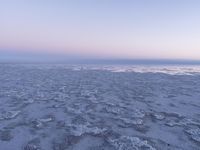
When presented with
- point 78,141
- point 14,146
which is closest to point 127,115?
point 78,141

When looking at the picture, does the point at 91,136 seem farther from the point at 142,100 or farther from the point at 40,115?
the point at 142,100

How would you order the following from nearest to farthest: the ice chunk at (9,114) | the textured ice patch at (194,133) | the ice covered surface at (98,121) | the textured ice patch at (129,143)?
1. the textured ice patch at (129,143)
2. the ice covered surface at (98,121)
3. the textured ice patch at (194,133)
4. the ice chunk at (9,114)

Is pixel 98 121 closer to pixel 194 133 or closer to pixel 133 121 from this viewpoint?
pixel 133 121

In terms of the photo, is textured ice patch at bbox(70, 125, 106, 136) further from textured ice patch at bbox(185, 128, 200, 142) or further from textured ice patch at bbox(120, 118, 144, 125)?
textured ice patch at bbox(185, 128, 200, 142)

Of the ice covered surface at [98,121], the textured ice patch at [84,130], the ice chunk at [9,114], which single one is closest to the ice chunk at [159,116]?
the ice covered surface at [98,121]

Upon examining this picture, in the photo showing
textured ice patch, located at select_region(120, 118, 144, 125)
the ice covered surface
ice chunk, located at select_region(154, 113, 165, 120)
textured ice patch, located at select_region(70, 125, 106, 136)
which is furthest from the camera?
ice chunk, located at select_region(154, 113, 165, 120)

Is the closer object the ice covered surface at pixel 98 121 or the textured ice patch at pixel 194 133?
the ice covered surface at pixel 98 121

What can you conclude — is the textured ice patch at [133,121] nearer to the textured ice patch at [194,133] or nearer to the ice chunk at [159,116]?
the ice chunk at [159,116]

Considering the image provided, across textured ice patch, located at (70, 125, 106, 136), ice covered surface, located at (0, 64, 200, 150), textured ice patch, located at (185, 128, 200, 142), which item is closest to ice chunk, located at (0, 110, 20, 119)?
ice covered surface, located at (0, 64, 200, 150)
